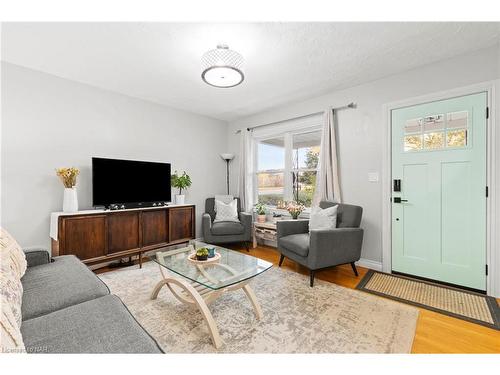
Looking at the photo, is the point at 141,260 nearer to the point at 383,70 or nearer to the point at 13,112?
the point at 13,112

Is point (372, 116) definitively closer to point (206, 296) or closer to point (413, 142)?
point (413, 142)

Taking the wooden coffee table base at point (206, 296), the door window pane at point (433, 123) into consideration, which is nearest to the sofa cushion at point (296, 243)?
the wooden coffee table base at point (206, 296)

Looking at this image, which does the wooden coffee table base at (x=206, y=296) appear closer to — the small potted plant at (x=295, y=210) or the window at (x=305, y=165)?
the small potted plant at (x=295, y=210)

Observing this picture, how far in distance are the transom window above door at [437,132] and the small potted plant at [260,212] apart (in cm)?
233

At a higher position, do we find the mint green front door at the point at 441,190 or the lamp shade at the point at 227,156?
the lamp shade at the point at 227,156

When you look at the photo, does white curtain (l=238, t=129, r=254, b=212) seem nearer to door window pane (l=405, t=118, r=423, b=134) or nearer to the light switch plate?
the light switch plate

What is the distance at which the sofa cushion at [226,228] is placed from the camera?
3699mm

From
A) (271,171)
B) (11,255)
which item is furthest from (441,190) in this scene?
(11,255)

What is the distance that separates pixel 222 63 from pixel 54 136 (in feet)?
7.87

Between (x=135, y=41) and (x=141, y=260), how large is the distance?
264 cm

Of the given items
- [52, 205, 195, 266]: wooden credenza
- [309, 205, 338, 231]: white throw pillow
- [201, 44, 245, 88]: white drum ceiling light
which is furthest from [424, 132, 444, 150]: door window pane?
[52, 205, 195, 266]: wooden credenza

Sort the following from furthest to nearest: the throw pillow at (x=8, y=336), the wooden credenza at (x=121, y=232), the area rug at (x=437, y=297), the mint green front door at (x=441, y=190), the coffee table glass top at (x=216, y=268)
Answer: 1. the wooden credenza at (x=121, y=232)
2. the mint green front door at (x=441, y=190)
3. the area rug at (x=437, y=297)
4. the coffee table glass top at (x=216, y=268)
5. the throw pillow at (x=8, y=336)
